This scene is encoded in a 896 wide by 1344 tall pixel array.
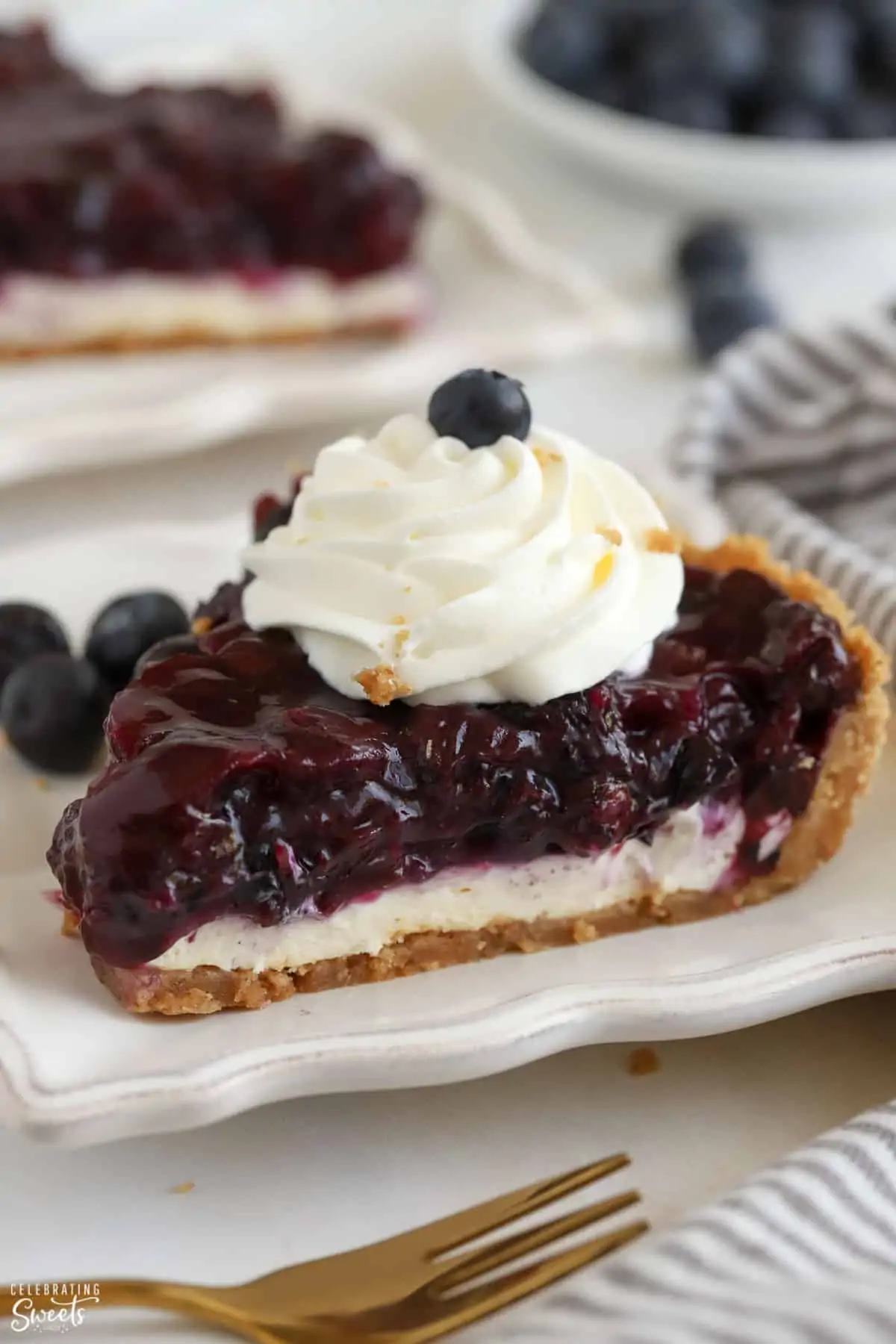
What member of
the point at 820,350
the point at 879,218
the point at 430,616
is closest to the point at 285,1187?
the point at 430,616

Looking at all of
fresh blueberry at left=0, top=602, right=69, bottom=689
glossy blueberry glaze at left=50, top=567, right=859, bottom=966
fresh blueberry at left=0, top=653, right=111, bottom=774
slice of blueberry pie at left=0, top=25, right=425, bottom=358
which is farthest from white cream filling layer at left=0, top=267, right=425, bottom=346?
glossy blueberry glaze at left=50, top=567, right=859, bottom=966

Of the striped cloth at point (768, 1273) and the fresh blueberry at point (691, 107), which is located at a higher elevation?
the fresh blueberry at point (691, 107)

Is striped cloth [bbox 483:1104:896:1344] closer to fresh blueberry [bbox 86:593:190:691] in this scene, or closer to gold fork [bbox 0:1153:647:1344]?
gold fork [bbox 0:1153:647:1344]

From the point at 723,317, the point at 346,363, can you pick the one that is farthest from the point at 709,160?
the point at 346,363

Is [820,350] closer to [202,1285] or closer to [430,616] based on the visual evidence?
[430,616]

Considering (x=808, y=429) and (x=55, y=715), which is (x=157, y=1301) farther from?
(x=808, y=429)

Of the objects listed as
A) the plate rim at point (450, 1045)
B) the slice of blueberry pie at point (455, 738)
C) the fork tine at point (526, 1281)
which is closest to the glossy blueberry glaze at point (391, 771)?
the slice of blueberry pie at point (455, 738)

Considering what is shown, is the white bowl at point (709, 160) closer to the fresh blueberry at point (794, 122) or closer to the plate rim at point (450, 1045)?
the fresh blueberry at point (794, 122)
